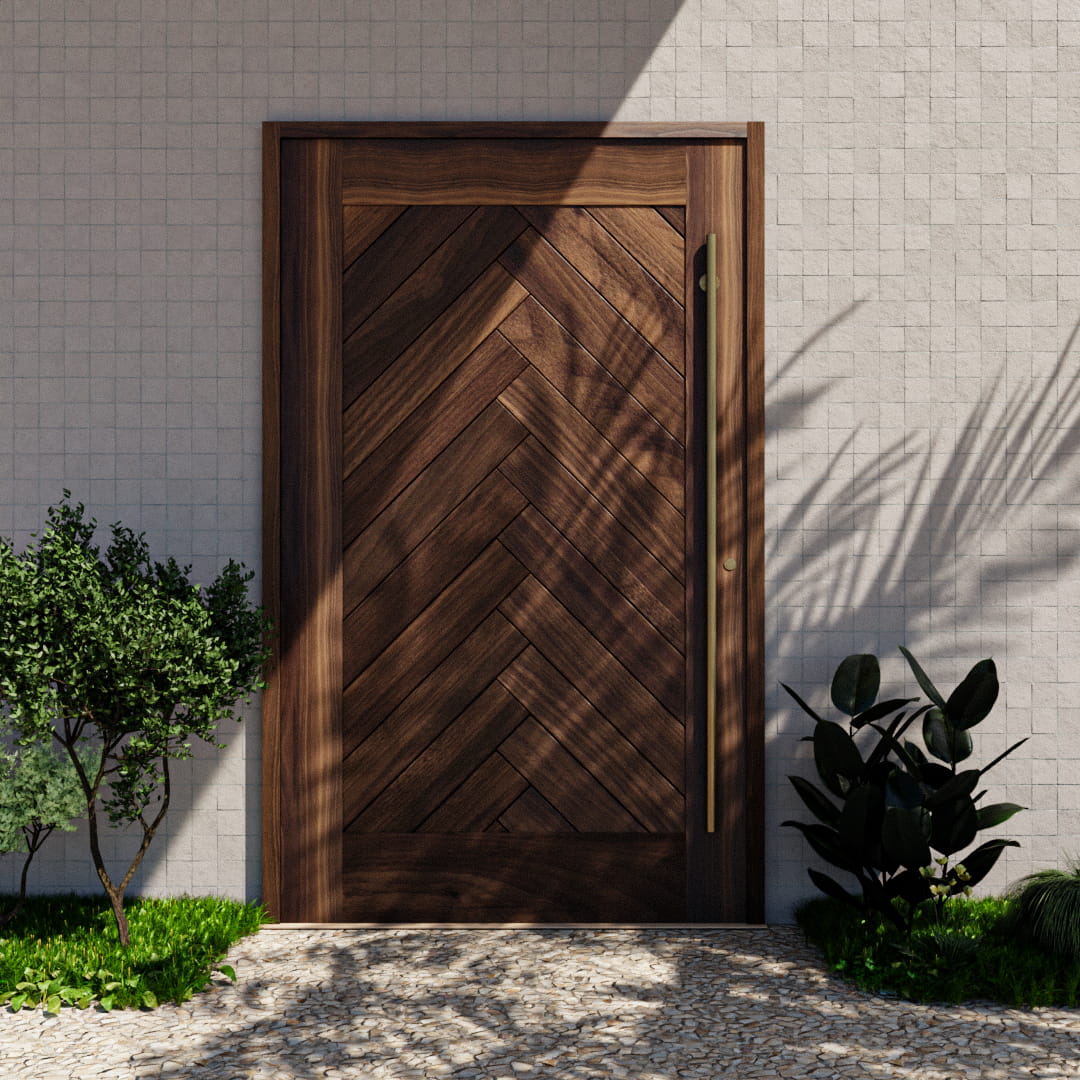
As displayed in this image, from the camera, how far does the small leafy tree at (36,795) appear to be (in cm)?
316

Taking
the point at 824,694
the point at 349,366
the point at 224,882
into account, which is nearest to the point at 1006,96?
the point at 824,694

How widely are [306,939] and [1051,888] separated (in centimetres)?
233

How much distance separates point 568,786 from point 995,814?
4.48 ft

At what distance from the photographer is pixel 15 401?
139 inches

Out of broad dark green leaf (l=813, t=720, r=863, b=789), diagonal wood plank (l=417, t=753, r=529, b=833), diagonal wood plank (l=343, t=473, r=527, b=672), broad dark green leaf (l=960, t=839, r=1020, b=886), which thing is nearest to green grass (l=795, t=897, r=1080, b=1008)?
broad dark green leaf (l=960, t=839, r=1020, b=886)

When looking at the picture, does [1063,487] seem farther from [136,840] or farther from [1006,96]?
[136,840]

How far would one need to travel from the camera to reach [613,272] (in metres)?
3.53

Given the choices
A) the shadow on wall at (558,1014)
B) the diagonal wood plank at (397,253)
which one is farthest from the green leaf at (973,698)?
the diagonal wood plank at (397,253)

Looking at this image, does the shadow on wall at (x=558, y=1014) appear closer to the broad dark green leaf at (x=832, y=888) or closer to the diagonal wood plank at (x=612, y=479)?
the broad dark green leaf at (x=832, y=888)

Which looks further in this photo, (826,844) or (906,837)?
(826,844)

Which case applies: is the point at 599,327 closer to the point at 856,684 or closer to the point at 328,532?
the point at 328,532

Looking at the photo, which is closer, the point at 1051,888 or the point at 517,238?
the point at 1051,888

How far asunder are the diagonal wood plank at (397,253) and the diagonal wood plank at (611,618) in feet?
3.04

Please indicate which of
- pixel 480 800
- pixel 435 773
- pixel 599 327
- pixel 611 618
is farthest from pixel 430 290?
pixel 480 800
